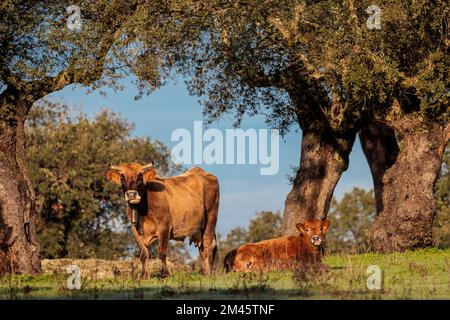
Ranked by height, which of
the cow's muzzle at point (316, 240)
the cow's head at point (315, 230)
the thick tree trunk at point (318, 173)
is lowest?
the cow's muzzle at point (316, 240)

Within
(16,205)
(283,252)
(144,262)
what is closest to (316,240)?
(283,252)

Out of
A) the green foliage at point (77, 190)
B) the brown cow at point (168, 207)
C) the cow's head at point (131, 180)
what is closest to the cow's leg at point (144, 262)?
the brown cow at point (168, 207)

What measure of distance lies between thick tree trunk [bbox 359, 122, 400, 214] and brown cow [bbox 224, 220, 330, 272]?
1419 cm

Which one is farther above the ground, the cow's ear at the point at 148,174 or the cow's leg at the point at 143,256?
the cow's ear at the point at 148,174

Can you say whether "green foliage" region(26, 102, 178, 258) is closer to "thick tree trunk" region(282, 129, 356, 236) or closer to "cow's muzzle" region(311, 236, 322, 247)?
"thick tree trunk" region(282, 129, 356, 236)

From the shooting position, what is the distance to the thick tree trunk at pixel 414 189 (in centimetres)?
3166

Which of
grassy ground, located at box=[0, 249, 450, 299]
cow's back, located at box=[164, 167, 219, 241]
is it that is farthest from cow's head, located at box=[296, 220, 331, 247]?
cow's back, located at box=[164, 167, 219, 241]

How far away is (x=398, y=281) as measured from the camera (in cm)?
1891

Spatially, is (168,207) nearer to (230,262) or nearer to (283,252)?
(230,262)

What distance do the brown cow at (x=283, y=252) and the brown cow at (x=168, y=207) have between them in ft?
5.99

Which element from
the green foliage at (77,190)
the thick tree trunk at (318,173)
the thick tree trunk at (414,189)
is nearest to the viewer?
the thick tree trunk at (414,189)

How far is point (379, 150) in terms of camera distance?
37250 millimetres

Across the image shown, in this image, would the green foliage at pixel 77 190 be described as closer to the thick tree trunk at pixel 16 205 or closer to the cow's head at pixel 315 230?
the thick tree trunk at pixel 16 205
